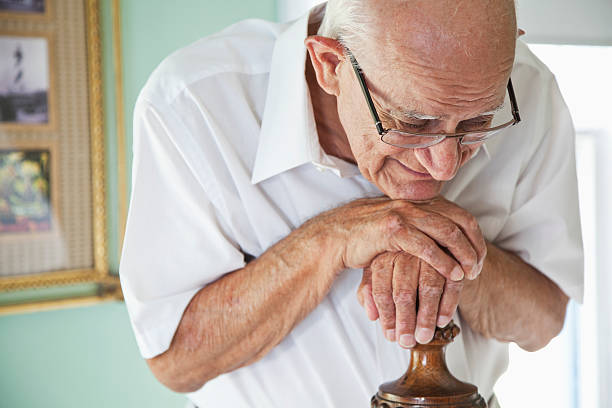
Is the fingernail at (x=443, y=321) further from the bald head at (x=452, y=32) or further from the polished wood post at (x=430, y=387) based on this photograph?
the bald head at (x=452, y=32)

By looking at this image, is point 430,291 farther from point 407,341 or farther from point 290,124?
point 290,124

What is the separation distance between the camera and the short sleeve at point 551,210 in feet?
4.27

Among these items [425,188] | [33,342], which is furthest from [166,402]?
[425,188]

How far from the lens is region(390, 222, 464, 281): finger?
0.89 meters

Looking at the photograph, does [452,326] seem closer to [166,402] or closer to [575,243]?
[575,243]

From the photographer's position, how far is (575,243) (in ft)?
4.33

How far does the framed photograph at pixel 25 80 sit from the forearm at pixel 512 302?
1496 mm

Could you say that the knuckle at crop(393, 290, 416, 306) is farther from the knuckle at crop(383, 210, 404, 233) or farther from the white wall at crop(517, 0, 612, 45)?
the white wall at crop(517, 0, 612, 45)

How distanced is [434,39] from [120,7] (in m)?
1.57

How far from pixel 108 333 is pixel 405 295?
5.24 ft

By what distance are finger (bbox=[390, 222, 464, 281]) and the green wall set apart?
148 cm

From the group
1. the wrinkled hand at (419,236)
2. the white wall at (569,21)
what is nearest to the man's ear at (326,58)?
the wrinkled hand at (419,236)

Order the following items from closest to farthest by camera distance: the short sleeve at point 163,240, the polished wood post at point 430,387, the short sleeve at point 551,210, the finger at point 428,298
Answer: the polished wood post at point 430,387
the finger at point 428,298
the short sleeve at point 163,240
the short sleeve at point 551,210

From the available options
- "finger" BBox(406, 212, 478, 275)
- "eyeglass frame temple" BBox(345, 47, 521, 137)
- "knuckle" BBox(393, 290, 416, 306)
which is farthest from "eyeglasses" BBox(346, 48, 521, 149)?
"knuckle" BBox(393, 290, 416, 306)
